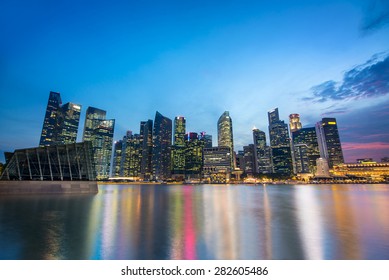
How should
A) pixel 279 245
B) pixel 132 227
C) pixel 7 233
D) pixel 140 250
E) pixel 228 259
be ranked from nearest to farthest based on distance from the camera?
pixel 228 259 < pixel 140 250 < pixel 279 245 < pixel 7 233 < pixel 132 227

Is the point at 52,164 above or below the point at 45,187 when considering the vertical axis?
above

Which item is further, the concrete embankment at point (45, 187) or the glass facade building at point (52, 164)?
the glass facade building at point (52, 164)

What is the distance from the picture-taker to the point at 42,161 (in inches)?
1783

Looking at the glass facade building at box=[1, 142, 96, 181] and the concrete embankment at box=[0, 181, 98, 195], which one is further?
the glass facade building at box=[1, 142, 96, 181]

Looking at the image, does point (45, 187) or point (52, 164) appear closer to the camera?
point (45, 187)

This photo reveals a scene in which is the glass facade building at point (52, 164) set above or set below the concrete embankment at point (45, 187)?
above

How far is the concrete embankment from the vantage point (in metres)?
40.8

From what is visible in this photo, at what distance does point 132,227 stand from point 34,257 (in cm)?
755

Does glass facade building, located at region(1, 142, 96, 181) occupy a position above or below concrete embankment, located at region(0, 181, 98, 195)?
above

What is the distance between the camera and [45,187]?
145 feet

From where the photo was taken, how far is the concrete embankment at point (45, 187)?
4078 centimetres
